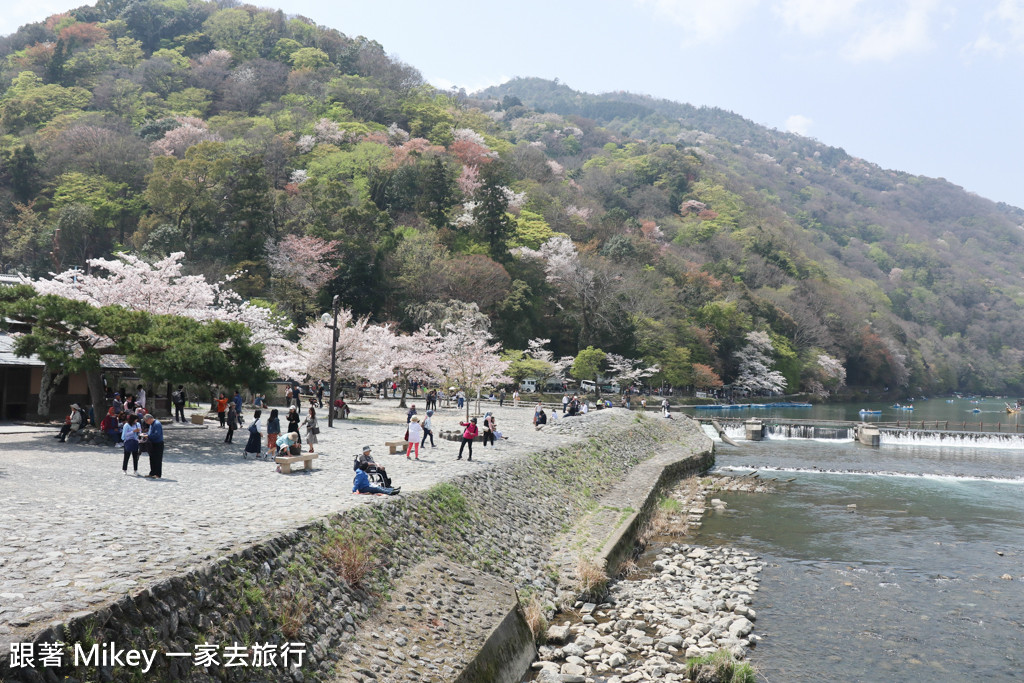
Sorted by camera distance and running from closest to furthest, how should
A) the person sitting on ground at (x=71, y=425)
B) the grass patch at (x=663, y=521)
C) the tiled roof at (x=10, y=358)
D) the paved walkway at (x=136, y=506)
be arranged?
the paved walkway at (x=136, y=506)
the person sitting on ground at (x=71, y=425)
the grass patch at (x=663, y=521)
the tiled roof at (x=10, y=358)

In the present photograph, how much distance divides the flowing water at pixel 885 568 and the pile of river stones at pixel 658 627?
556 millimetres

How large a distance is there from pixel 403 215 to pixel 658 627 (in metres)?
55.9

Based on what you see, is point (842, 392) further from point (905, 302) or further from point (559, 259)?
point (905, 302)

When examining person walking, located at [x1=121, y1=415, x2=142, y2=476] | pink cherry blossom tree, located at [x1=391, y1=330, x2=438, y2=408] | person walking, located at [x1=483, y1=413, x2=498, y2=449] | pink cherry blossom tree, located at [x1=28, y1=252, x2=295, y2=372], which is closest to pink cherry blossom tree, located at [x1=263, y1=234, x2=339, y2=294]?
pink cherry blossom tree, located at [x1=391, y1=330, x2=438, y2=408]

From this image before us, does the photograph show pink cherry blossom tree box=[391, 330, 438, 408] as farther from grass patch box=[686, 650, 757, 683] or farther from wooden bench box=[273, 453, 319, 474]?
grass patch box=[686, 650, 757, 683]

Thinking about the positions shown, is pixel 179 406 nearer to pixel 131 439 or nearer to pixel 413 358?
pixel 131 439

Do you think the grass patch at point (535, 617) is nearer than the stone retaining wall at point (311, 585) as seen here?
No

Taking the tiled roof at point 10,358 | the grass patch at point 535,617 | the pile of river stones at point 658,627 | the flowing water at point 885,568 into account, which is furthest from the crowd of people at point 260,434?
the flowing water at point 885,568

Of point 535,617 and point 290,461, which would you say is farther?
point 290,461

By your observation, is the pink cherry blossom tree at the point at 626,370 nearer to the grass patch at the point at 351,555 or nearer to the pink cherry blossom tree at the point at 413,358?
the pink cherry blossom tree at the point at 413,358

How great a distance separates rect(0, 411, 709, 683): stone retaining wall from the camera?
228 inches

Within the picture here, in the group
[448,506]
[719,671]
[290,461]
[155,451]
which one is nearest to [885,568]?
[719,671]

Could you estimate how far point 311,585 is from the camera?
8.10m

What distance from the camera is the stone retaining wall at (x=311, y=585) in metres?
5.78
